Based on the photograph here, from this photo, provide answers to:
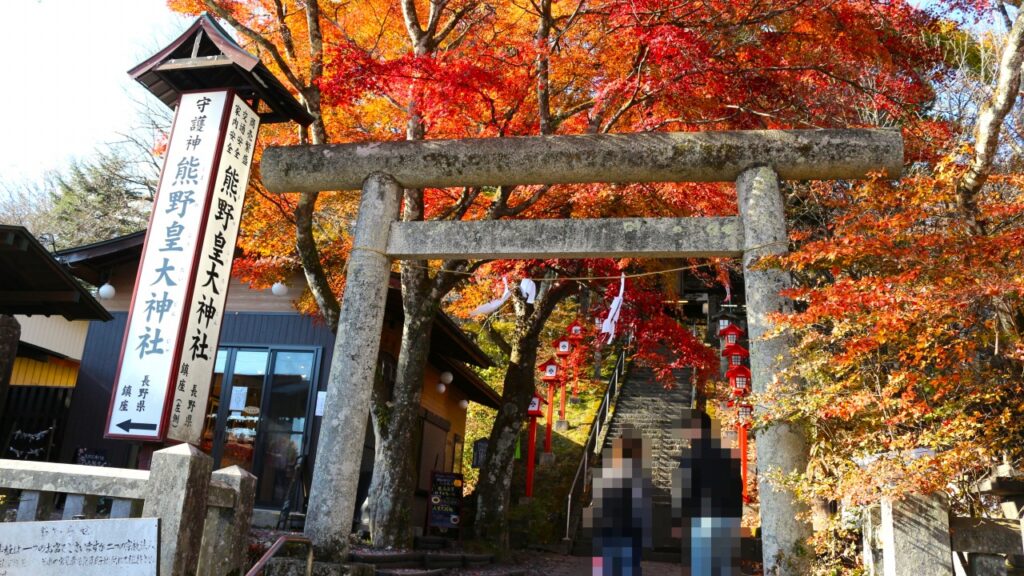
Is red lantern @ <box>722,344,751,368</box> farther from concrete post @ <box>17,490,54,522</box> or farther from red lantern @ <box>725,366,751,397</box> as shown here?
concrete post @ <box>17,490,54,522</box>

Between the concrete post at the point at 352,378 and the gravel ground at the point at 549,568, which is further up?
the concrete post at the point at 352,378

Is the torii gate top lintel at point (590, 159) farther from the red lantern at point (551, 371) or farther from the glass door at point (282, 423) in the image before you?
the red lantern at point (551, 371)

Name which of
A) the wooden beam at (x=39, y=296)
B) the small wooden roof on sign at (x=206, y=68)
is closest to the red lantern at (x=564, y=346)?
the wooden beam at (x=39, y=296)

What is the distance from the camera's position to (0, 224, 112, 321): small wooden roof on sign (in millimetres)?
10227

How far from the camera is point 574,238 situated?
725 cm

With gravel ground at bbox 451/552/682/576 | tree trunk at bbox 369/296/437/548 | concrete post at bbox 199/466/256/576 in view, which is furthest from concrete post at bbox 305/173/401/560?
gravel ground at bbox 451/552/682/576

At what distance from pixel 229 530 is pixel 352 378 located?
2.17 m

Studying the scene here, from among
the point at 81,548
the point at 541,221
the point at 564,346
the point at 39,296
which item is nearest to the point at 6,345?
the point at 39,296

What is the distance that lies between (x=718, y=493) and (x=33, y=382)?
17557mm

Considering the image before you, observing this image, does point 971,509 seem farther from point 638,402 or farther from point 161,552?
point 638,402

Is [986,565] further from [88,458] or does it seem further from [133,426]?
[88,458]

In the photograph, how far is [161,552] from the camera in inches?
175

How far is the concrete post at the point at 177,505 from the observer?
4.52 metres

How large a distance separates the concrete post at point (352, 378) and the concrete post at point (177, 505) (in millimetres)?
2276
